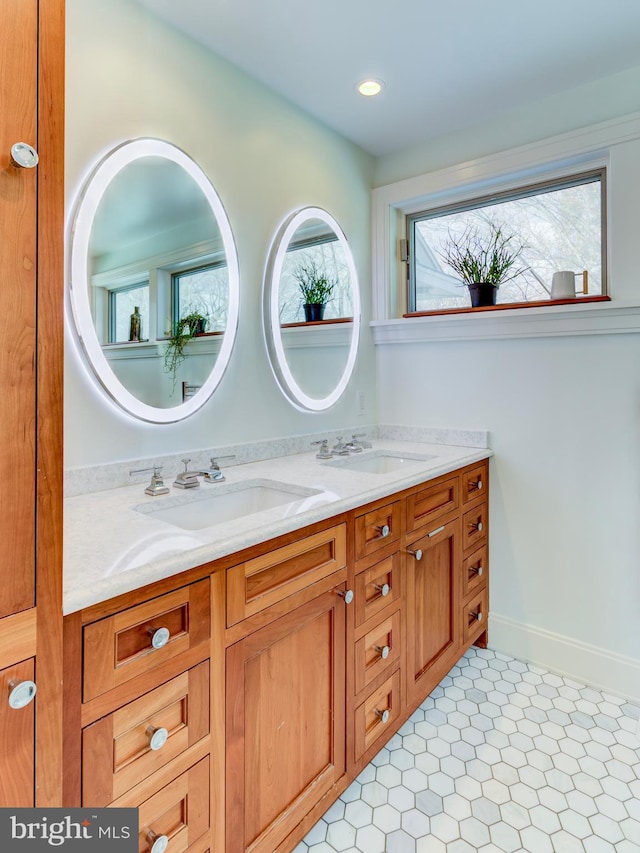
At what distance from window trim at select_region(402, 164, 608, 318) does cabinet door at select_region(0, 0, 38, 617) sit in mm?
1901

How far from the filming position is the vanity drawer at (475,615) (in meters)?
1.99

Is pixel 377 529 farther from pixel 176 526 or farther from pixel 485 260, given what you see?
pixel 485 260

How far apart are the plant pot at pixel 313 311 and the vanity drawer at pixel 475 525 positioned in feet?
3.40

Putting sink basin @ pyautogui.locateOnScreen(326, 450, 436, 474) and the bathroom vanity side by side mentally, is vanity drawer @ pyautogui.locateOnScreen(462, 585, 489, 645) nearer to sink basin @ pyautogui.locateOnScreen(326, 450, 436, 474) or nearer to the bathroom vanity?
the bathroom vanity

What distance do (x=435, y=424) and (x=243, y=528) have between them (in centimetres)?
150

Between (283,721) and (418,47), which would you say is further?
(418,47)

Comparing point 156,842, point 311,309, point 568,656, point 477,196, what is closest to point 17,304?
point 156,842

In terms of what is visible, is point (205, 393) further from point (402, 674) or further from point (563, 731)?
point (563, 731)

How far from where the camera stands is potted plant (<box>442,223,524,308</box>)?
219 centimetres

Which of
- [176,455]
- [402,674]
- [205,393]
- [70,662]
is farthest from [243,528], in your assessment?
[402,674]

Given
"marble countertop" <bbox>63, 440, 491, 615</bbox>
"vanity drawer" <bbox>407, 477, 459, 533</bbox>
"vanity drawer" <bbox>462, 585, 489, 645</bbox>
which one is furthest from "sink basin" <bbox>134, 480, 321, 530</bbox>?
"vanity drawer" <bbox>462, 585, 489, 645</bbox>

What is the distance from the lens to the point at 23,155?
638 mm

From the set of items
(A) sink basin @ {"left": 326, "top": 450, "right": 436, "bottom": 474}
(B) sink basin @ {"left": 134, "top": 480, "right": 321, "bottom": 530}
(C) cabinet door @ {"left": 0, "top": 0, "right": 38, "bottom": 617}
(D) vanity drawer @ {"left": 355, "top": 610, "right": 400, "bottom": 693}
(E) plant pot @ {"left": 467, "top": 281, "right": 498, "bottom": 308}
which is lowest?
(D) vanity drawer @ {"left": 355, "top": 610, "right": 400, "bottom": 693}

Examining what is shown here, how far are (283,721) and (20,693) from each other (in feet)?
2.16
